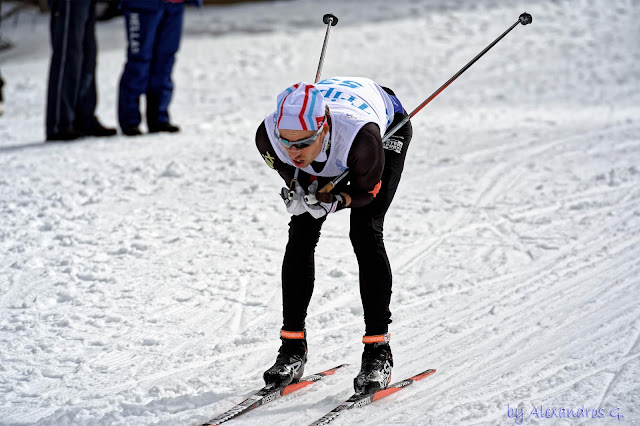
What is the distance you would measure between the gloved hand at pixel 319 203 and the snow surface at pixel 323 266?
0.88 m

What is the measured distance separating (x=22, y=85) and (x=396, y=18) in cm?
596

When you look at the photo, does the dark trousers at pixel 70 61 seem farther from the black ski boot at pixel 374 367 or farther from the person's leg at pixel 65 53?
the black ski boot at pixel 374 367

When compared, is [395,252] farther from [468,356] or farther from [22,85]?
[22,85]

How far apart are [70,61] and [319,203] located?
4.82 metres

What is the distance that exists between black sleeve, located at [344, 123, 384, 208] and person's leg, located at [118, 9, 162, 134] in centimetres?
464

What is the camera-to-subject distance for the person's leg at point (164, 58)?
7.51 metres

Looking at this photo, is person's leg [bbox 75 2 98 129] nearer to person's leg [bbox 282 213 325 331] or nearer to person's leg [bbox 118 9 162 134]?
person's leg [bbox 118 9 162 134]

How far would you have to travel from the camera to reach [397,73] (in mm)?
10617

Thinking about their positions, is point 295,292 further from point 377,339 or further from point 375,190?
point 375,190

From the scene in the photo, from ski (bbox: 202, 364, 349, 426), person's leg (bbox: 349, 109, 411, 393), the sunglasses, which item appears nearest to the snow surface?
ski (bbox: 202, 364, 349, 426)

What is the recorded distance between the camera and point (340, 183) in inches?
134

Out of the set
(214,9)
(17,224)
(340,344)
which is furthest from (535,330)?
(214,9)

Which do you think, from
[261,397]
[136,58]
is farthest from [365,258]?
[136,58]

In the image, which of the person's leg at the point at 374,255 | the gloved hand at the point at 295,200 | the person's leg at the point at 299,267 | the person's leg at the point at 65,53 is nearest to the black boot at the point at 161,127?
the person's leg at the point at 65,53
